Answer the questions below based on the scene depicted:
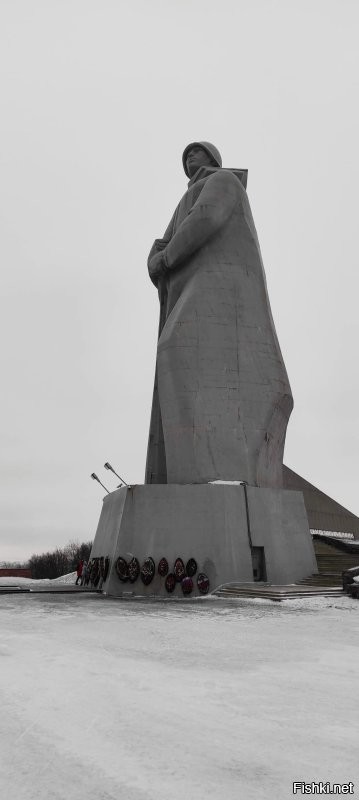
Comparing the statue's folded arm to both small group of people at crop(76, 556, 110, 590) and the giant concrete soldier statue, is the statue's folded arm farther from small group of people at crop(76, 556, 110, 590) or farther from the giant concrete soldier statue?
small group of people at crop(76, 556, 110, 590)

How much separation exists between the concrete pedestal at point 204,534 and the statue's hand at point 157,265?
7.53m

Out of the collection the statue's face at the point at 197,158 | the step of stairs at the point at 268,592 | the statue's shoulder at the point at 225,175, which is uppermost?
the statue's face at the point at 197,158

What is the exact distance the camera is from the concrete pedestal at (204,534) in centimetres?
1602

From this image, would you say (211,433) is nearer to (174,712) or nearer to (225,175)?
(225,175)

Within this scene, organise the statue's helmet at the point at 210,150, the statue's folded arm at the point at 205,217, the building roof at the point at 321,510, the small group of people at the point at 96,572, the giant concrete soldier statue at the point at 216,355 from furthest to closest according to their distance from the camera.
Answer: the building roof at the point at 321,510
the statue's helmet at the point at 210,150
the statue's folded arm at the point at 205,217
the giant concrete soldier statue at the point at 216,355
the small group of people at the point at 96,572

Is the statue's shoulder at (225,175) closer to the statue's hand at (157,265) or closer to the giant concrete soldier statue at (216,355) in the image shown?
the giant concrete soldier statue at (216,355)

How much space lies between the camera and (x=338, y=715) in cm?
424

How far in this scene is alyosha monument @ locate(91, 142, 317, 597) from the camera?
16266 mm

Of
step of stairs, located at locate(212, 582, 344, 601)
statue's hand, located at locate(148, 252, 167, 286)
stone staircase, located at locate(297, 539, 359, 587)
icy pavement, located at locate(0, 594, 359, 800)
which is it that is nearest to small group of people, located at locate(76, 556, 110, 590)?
step of stairs, located at locate(212, 582, 344, 601)

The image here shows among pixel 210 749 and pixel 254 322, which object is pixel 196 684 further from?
pixel 254 322

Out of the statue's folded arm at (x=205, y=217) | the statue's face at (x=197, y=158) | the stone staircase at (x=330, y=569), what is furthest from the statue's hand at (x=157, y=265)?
the stone staircase at (x=330, y=569)

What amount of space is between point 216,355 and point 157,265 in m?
4.12

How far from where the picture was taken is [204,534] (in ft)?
53.3

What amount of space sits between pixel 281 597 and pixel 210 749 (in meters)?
9.98
